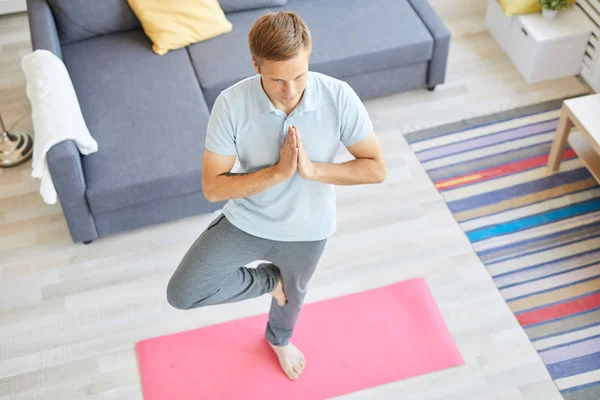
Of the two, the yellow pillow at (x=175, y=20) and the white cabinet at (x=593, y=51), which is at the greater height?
the yellow pillow at (x=175, y=20)

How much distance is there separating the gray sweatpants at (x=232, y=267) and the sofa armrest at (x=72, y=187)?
912mm

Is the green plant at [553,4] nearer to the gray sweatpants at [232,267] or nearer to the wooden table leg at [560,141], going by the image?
the wooden table leg at [560,141]

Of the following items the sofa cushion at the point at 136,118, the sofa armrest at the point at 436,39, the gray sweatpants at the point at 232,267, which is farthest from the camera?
the sofa armrest at the point at 436,39

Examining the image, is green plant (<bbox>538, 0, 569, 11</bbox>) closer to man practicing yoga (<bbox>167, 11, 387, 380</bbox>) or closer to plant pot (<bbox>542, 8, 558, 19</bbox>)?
plant pot (<bbox>542, 8, 558, 19</bbox>)

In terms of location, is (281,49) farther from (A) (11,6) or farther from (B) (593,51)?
(A) (11,6)

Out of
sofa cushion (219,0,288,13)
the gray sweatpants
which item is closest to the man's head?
the gray sweatpants

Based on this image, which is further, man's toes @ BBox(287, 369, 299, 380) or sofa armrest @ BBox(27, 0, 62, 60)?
sofa armrest @ BBox(27, 0, 62, 60)

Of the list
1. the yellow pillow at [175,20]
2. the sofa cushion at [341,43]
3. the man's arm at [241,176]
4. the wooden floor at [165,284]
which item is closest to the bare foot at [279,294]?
the man's arm at [241,176]

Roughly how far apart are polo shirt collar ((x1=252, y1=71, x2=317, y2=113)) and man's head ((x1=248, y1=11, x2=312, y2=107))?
84 millimetres

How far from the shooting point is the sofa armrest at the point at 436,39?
3.63 meters

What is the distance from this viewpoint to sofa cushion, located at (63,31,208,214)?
306 centimetres

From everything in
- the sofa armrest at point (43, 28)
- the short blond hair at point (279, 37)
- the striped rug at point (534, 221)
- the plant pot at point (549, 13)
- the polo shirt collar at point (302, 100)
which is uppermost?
the short blond hair at point (279, 37)

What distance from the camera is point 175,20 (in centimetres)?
352

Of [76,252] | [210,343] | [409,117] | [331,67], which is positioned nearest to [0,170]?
[76,252]
